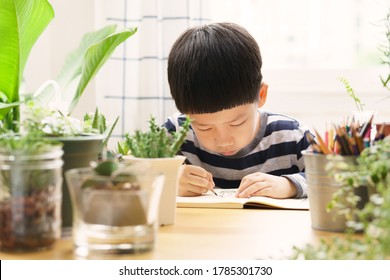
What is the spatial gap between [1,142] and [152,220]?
257 mm

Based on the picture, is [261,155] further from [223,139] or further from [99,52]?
[99,52]

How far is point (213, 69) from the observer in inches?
63.1

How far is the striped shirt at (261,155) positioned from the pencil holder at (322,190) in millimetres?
886

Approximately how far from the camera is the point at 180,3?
8.84ft

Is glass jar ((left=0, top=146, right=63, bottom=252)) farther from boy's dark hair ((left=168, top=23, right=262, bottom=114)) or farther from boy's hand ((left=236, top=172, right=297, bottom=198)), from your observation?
boy's dark hair ((left=168, top=23, right=262, bottom=114))

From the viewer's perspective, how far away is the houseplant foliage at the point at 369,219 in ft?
2.05

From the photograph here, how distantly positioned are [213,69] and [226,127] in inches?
Result: 6.1

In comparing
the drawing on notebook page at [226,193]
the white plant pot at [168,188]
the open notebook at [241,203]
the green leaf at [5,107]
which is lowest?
the drawing on notebook page at [226,193]

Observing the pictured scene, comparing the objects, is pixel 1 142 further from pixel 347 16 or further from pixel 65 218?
pixel 347 16

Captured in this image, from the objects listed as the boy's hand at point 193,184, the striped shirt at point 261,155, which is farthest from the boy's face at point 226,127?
the boy's hand at point 193,184

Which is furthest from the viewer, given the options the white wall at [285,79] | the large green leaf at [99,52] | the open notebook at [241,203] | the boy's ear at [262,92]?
the white wall at [285,79]

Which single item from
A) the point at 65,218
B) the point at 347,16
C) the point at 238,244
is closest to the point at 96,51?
the point at 65,218

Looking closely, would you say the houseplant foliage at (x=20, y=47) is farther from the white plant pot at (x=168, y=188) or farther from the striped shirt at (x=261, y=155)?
the striped shirt at (x=261, y=155)

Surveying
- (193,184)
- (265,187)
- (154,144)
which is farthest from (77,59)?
(154,144)
